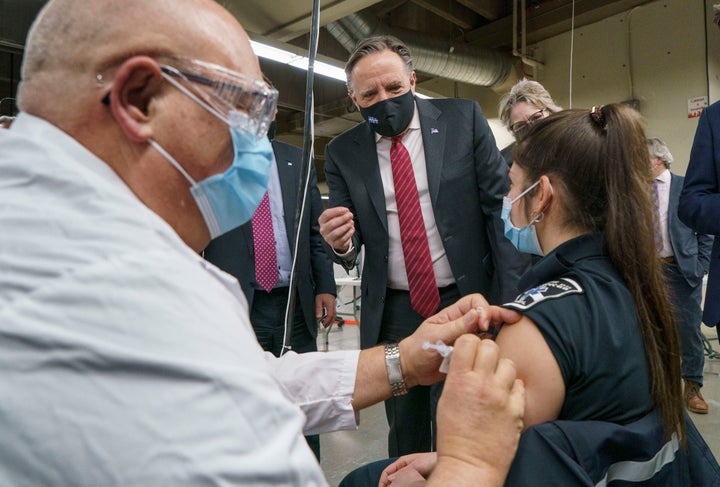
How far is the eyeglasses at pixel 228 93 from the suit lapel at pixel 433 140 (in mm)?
1046

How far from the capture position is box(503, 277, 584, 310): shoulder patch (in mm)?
884

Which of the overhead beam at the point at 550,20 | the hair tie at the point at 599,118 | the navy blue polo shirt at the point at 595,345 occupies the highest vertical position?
the overhead beam at the point at 550,20

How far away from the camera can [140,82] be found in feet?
1.92

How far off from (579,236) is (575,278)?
0.12 m

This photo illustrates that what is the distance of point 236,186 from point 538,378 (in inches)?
22.8

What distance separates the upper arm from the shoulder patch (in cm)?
5

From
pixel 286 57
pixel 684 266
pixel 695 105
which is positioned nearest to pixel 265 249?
pixel 286 57

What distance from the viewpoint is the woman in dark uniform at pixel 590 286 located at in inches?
32.7

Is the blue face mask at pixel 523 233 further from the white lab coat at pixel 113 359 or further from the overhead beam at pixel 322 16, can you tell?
the overhead beam at pixel 322 16

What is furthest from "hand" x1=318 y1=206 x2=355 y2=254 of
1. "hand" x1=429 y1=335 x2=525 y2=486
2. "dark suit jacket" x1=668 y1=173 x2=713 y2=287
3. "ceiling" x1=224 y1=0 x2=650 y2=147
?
"ceiling" x1=224 y1=0 x2=650 y2=147

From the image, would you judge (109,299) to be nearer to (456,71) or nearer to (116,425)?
(116,425)

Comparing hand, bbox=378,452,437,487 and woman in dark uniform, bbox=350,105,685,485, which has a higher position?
woman in dark uniform, bbox=350,105,685,485

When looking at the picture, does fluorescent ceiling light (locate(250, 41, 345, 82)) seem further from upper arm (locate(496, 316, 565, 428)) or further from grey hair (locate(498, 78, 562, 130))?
upper arm (locate(496, 316, 565, 428))

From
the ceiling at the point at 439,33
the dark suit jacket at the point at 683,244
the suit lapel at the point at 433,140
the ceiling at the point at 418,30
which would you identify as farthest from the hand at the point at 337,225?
the ceiling at the point at 439,33
